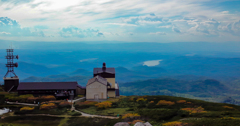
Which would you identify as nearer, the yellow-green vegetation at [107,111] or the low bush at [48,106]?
the yellow-green vegetation at [107,111]

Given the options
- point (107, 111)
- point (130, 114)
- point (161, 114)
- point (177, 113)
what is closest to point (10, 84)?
point (107, 111)

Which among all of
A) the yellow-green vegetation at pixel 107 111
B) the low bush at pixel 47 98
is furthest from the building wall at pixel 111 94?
the low bush at pixel 47 98

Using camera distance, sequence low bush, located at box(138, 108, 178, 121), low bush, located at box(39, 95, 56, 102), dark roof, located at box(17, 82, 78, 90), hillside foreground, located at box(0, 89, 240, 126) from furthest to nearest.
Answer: dark roof, located at box(17, 82, 78, 90) → low bush, located at box(39, 95, 56, 102) → low bush, located at box(138, 108, 178, 121) → hillside foreground, located at box(0, 89, 240, 126)

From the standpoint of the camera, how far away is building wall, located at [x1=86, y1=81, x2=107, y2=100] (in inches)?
2724

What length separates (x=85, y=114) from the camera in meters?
51.6

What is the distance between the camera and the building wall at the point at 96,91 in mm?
69188

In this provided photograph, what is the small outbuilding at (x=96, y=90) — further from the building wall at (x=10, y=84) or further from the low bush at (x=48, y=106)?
the building wall at (x=10, y=84)

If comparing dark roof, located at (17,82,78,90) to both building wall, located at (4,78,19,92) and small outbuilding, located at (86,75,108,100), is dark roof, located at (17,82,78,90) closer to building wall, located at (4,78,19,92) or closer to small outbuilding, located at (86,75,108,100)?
building wall, located at (4,78,19,92)

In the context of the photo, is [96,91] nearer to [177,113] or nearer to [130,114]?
[130,114]

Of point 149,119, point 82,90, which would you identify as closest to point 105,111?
point 149,119

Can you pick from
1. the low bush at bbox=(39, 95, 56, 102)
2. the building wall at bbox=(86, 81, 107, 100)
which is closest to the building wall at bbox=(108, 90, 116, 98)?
the building wall at bbox=(86, 81, 107, 100)

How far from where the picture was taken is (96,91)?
69438 mm

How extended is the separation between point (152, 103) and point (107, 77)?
26.1 m

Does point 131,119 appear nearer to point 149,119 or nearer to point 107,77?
point 149,119
